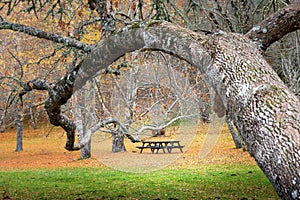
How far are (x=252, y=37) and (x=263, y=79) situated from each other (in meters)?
0.72

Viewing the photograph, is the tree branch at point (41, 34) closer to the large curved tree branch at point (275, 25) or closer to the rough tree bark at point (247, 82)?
the rough tree bark at point (247, 82)

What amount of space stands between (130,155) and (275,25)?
15189 mm

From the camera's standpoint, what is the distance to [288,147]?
1704 millimetres

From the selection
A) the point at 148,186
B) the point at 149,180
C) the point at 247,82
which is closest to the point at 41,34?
the point at 247,82

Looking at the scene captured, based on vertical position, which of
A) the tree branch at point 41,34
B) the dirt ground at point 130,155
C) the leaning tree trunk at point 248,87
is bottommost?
the dirt ground at point 130,155

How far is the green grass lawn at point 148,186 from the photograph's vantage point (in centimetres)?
802

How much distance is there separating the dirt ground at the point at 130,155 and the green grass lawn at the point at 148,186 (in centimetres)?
157

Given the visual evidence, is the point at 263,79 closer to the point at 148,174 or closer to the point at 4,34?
the point at 148,174

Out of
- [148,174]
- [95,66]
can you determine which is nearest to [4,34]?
[148,174]

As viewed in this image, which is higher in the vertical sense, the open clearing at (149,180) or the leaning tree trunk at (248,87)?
the leaning tree trunk at (248,87)

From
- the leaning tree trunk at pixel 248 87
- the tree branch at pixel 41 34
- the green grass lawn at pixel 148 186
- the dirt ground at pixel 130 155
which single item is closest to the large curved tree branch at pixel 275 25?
the leaning tree trunk at pixel 248 87

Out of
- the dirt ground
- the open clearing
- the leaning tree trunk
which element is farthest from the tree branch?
the dirt ground

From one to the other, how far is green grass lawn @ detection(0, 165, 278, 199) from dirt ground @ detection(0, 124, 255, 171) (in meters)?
Result: 1.57

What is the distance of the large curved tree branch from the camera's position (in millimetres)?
2689
